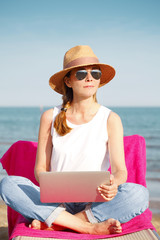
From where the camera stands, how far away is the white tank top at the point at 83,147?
9.77 feet

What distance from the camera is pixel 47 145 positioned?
318cm

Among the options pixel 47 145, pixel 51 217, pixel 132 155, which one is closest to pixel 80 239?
pixel 51 217

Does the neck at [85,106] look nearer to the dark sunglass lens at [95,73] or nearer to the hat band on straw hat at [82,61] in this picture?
the dark sunglass lens at [95,73]

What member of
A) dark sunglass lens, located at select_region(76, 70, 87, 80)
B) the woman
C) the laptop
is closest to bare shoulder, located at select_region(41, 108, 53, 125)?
the woman

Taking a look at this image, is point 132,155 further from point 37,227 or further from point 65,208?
point 37,227

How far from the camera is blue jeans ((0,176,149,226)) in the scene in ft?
9.08

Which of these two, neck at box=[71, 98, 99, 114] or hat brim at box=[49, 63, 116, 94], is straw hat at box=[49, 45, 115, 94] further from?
neck at box=[71, 98, 99, 114]

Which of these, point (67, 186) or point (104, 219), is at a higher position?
point (67, 186)

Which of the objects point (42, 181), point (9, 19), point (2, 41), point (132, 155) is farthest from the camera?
point (2, 41)

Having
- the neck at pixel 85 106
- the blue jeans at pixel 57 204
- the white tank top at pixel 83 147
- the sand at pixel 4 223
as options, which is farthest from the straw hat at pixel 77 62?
the sand at pixel 4 223

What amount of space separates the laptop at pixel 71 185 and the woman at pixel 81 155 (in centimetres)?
7

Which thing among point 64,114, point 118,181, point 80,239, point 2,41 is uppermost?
point 2,41

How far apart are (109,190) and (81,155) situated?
0.49 m

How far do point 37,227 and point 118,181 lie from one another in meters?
0.71
